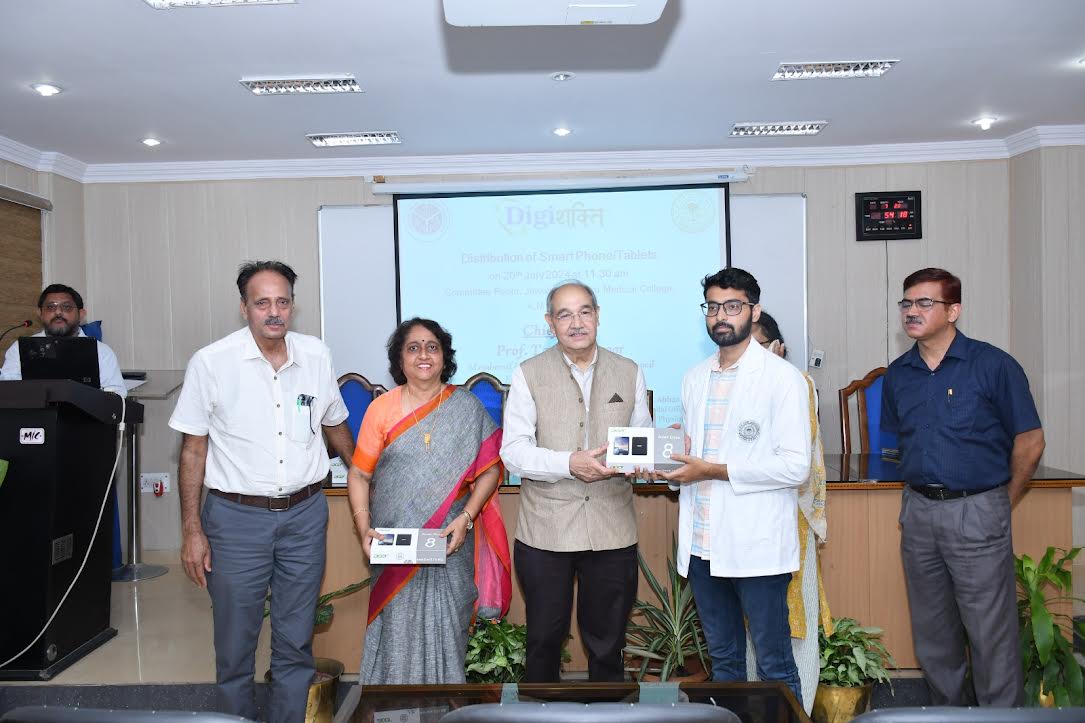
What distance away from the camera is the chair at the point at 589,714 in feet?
2.89

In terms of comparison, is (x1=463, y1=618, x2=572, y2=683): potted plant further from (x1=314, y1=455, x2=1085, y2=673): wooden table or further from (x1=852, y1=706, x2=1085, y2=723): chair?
(x1=852, y1=706, x2=1085, y2=723): chair

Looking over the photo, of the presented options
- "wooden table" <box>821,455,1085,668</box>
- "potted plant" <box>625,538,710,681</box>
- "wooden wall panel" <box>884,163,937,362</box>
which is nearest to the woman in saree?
"potted plant" <box>625,538,710,681</box>

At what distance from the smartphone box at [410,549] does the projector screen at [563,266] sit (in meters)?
3.15

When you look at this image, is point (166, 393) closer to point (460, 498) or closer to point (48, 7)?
point (48, 7)

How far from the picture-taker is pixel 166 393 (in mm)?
5148

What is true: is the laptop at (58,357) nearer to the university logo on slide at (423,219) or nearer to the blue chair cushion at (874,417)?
the university logo on slide at (423,219)

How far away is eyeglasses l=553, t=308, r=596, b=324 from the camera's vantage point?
234cm

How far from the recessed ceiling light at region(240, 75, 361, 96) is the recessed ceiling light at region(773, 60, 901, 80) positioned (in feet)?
7.11

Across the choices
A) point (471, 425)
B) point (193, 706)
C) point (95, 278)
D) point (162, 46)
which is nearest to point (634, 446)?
point (471, 425)

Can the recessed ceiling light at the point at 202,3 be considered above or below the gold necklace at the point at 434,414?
above

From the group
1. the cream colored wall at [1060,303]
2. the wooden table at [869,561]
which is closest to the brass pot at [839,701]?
the wooden table at [869,561]

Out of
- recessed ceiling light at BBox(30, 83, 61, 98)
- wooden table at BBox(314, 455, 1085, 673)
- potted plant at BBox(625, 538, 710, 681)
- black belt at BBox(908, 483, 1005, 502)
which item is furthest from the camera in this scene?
recessed ceiling light at BBox(30, 83, 61, 98)

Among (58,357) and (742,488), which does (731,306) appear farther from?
(58,357)

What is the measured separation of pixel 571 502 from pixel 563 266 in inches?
131
